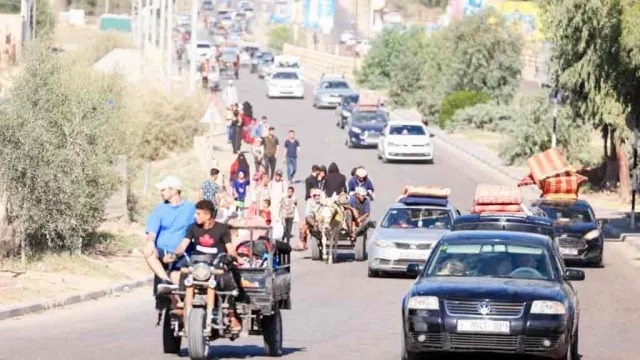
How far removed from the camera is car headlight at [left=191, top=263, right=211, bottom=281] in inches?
609

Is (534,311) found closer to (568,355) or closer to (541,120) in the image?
(568,355)

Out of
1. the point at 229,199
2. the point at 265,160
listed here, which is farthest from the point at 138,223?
the point at 265,160

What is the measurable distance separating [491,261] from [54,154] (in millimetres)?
10818

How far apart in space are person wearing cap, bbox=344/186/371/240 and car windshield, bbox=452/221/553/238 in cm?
727

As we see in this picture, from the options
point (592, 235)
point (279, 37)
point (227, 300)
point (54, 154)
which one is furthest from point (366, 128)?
point (279, 37)

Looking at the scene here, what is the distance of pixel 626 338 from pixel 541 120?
35.4 metres

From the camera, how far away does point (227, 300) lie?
15.8 meters

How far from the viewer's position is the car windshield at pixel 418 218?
2966cm

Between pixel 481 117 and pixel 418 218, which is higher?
pixel 418 218

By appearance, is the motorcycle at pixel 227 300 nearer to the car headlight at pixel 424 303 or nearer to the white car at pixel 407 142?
the car headlight at pixel 424 303

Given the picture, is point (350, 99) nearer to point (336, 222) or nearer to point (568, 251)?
point (568, 251)

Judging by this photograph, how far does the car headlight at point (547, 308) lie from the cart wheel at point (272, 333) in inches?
108

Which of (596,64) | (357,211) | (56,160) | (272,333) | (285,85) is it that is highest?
(596,64)

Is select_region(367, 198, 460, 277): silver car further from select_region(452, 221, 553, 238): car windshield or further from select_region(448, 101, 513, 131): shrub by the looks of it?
select_region(448, 101, 513, 131): shrub
